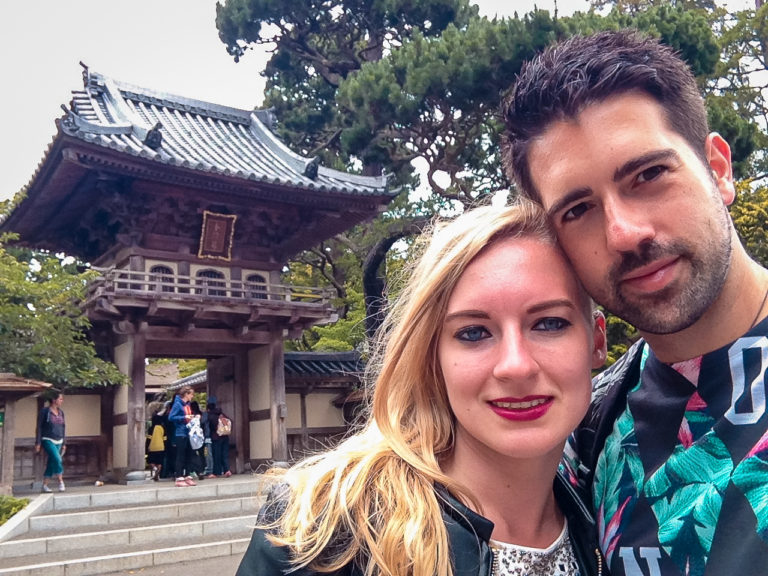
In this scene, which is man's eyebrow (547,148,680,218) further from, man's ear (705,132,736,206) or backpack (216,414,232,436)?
backpack (216,414,232,436)

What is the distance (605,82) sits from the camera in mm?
1589

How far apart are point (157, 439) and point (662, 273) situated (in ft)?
38.7

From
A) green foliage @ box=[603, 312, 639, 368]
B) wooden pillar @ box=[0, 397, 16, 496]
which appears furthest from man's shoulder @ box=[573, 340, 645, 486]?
green foliage @ box=[603, 312, 639, 368]

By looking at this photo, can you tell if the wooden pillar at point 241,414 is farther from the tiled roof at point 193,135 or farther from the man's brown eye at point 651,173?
the man's brown eye at point 651,173

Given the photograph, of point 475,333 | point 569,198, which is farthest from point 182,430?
point 569,198

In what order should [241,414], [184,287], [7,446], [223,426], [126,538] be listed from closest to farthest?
1. [126,538]
2. [7,446]
3. [223,426]
4. [184,287]
5. [241,414]

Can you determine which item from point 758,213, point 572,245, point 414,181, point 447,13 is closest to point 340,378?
point 414,181

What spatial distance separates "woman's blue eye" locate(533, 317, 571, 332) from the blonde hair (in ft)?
0.76

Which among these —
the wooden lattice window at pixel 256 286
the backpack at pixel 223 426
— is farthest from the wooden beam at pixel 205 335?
the backpack at pixel 223 426

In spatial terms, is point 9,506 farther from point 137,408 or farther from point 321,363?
point 321,363

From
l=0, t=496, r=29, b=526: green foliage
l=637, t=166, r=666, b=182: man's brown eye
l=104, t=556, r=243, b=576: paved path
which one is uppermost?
l=637, t=166, r=666, b=182: man's brown eye

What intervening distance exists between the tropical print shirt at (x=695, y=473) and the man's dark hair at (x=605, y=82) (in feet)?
1.74

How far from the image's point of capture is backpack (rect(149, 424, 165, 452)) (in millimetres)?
11914

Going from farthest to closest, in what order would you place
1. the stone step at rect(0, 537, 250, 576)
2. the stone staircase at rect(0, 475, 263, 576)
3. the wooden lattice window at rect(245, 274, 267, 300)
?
the wooden lattice window at rect(245, 274, 267, 300), the stone staircase at rect(0, 475, 263, 576), the stone step at rect(0, 537, 250, 576)
